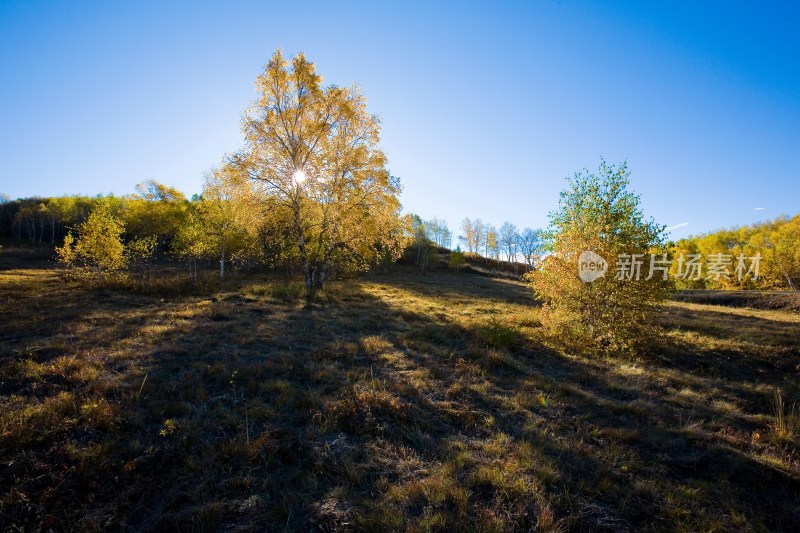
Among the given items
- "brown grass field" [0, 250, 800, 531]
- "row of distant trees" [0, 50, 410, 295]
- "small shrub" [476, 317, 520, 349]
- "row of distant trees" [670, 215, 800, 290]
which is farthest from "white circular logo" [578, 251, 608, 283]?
"row of distant trees" [670, 215, 800, 290]

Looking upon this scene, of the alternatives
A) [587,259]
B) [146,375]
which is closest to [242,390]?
[146,375]

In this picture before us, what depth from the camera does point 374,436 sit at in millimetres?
5602

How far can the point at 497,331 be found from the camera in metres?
12.3

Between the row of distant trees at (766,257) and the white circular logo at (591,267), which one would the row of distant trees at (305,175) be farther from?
the row of distant trees at (766,257)

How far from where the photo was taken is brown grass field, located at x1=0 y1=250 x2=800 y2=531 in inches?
154

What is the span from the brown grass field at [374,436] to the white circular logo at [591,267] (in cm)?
298

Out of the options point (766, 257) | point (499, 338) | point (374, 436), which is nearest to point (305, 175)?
point (499, 338)

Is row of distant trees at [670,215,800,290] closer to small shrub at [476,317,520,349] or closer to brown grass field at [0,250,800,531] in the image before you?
small shrub at [476,317,520,349]

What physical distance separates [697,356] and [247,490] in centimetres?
1472

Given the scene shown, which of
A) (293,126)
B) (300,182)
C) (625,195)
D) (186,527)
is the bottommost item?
(186,527)

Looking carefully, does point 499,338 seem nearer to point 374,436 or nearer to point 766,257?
point 374,436

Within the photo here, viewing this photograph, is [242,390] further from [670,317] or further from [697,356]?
[670,317]

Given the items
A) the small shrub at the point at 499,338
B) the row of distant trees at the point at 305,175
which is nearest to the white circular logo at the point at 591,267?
the small shrub at the point at 499,338

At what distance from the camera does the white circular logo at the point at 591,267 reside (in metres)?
11.9
